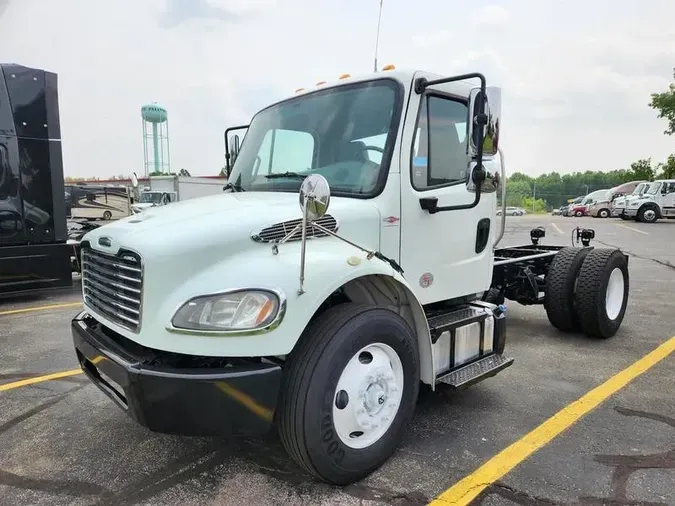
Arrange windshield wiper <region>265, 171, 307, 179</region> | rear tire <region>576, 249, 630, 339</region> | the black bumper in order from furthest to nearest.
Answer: rear tire <region>576, 249, 630, 339</region> < windshield wiper <region>265, 171, 307, 179</region> < the black bumper

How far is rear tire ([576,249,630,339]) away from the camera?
5371 millimetres

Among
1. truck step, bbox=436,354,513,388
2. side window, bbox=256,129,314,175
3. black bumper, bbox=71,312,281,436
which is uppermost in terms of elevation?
side window, bbox=256,129,314,175

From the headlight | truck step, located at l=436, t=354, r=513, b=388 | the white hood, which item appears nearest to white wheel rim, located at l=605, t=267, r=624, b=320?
truck step, located at l=436, t=354, r=513, b=388

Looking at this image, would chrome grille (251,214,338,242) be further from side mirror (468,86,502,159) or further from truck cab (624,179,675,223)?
truck cab (624,179,675,223)

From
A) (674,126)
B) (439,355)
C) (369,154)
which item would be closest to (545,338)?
(439,355)

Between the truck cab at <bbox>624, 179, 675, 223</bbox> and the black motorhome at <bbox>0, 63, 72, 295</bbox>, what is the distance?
1160 inches

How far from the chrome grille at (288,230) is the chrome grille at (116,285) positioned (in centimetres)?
61

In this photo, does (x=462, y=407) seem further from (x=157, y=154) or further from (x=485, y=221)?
(x=157, y=154)

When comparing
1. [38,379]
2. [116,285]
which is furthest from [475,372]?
[38,379]

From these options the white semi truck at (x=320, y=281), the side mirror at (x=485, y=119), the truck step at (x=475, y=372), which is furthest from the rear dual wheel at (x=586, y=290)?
the side mirror at (x=485, y=119)

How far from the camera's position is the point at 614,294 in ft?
19.2

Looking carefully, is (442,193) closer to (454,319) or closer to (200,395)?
(454,319)

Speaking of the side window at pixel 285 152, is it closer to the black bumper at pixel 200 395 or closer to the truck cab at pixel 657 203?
the black bumper at pixel 200 395

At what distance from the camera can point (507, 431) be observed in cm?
350
